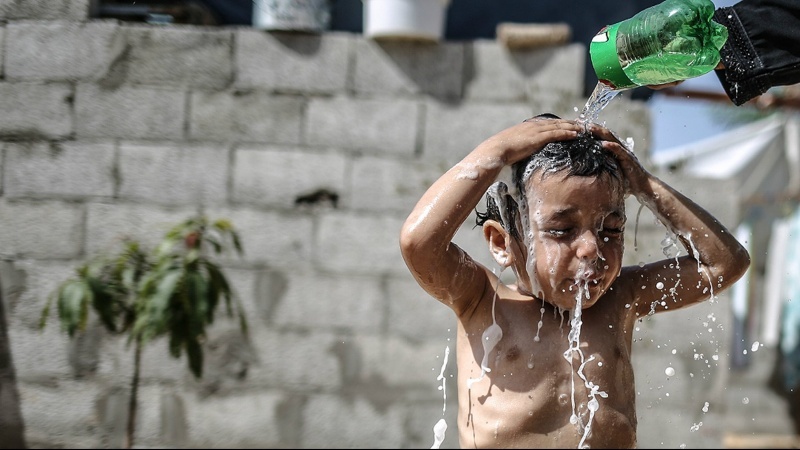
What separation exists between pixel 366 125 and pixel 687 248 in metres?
2.15

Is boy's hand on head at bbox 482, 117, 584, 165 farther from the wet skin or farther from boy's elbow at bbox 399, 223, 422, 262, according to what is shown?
boy's elbow at bbox 399, 223, 422, 262

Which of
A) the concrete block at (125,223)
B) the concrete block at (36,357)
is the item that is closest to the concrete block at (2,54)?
the concrete block at (125,223)

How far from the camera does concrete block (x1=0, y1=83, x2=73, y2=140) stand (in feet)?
13.9

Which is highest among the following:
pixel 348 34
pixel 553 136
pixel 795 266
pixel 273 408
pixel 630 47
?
pixel 348 34

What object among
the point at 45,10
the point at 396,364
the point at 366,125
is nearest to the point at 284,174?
the point at 366,125

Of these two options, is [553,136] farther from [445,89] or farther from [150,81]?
[150,81]

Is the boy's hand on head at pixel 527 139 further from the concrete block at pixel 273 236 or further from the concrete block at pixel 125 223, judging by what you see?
the concrete block at pixel 125 223

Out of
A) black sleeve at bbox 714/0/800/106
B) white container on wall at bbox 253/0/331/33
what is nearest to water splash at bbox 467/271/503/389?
black sleeve at bbox 714/0/800/106

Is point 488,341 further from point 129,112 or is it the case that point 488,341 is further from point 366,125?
point 129,112

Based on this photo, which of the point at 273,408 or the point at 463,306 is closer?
the point at 463,306

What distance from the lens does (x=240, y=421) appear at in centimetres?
423

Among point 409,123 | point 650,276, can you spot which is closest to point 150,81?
point 409,123

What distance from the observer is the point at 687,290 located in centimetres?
245

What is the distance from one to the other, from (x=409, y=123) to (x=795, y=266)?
4250 millimetres
